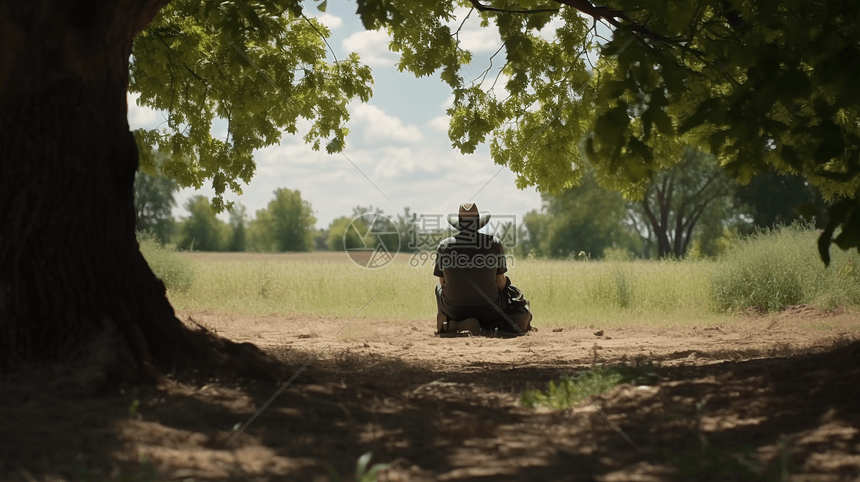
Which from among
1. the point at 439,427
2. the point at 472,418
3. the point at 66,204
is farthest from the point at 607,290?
the point at 66,204

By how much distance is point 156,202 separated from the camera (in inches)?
2608

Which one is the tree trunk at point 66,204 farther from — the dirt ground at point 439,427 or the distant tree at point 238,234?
the distant tree at point 238,234

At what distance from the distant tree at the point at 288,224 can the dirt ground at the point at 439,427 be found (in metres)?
76.3

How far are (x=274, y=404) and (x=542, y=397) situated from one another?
69.5 inches

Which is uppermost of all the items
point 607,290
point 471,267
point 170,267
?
point 471,267

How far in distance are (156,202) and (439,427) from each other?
68.6 meters

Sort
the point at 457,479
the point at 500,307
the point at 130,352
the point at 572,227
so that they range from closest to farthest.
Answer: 1. the point at 457,479
2. the point at 130,352
3. the point at 500,307
4. the point at 572,227

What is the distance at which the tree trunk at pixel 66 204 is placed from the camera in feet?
14.7

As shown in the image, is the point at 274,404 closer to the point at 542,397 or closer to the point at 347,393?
the point at 347,393

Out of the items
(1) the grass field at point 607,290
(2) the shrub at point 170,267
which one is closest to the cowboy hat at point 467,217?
(1) the grass field at point 607,290

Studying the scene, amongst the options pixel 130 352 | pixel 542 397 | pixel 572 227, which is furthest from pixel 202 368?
pixel 572 227

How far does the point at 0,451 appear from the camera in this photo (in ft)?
9.74

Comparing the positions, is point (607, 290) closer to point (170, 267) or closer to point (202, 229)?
point (170, 267)

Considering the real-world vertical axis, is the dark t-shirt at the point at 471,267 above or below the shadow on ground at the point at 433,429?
above
